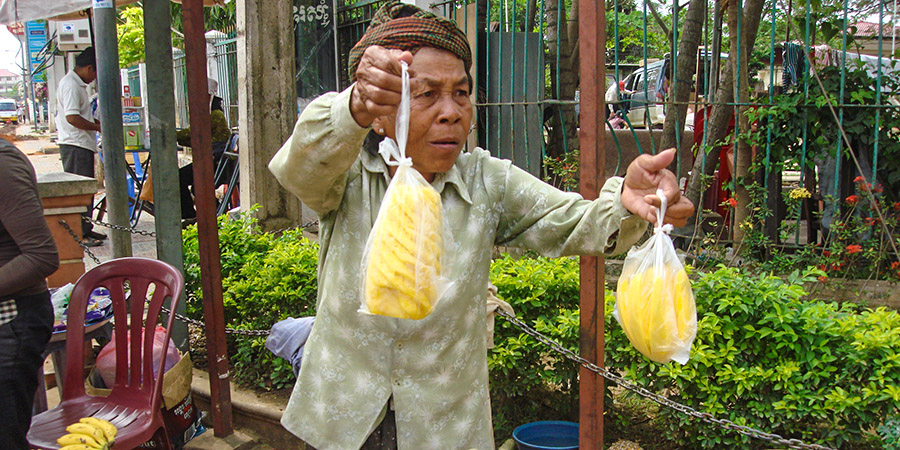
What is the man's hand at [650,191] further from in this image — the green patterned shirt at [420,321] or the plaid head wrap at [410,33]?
the plaid head wrap at [410,33]

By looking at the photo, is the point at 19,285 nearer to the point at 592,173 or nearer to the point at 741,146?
the point at 592,173

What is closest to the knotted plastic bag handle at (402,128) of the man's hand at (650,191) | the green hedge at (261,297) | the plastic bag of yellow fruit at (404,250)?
the plastic bag of yellow fruit at (404,250)

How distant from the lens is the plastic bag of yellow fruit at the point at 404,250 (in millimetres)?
1506

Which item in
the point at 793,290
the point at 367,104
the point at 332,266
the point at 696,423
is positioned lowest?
the point at 696,423

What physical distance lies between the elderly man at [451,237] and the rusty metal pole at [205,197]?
1.67 metres

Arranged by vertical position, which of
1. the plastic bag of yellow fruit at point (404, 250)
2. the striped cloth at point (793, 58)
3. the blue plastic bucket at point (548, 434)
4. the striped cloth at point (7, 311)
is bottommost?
the blue plastic bucket at point (548, 434)

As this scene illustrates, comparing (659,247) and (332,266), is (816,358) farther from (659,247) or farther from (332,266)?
(332,266)

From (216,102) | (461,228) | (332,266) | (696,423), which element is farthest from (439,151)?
(216,102)

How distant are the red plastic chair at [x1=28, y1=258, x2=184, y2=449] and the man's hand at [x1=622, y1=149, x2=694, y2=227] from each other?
2.13 m

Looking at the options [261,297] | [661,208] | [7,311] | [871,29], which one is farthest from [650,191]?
[871,29]

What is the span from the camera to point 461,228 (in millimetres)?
1798

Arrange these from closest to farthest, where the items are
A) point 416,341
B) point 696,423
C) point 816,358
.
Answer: point 416,341
point 816,358
point 696,423

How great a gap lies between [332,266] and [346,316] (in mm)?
138

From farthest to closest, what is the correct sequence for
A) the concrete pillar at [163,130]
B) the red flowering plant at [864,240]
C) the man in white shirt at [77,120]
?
the man in white shirt at [77,120] → the red flowering plant at [864,240] → the concrete pillar at [163,130]
